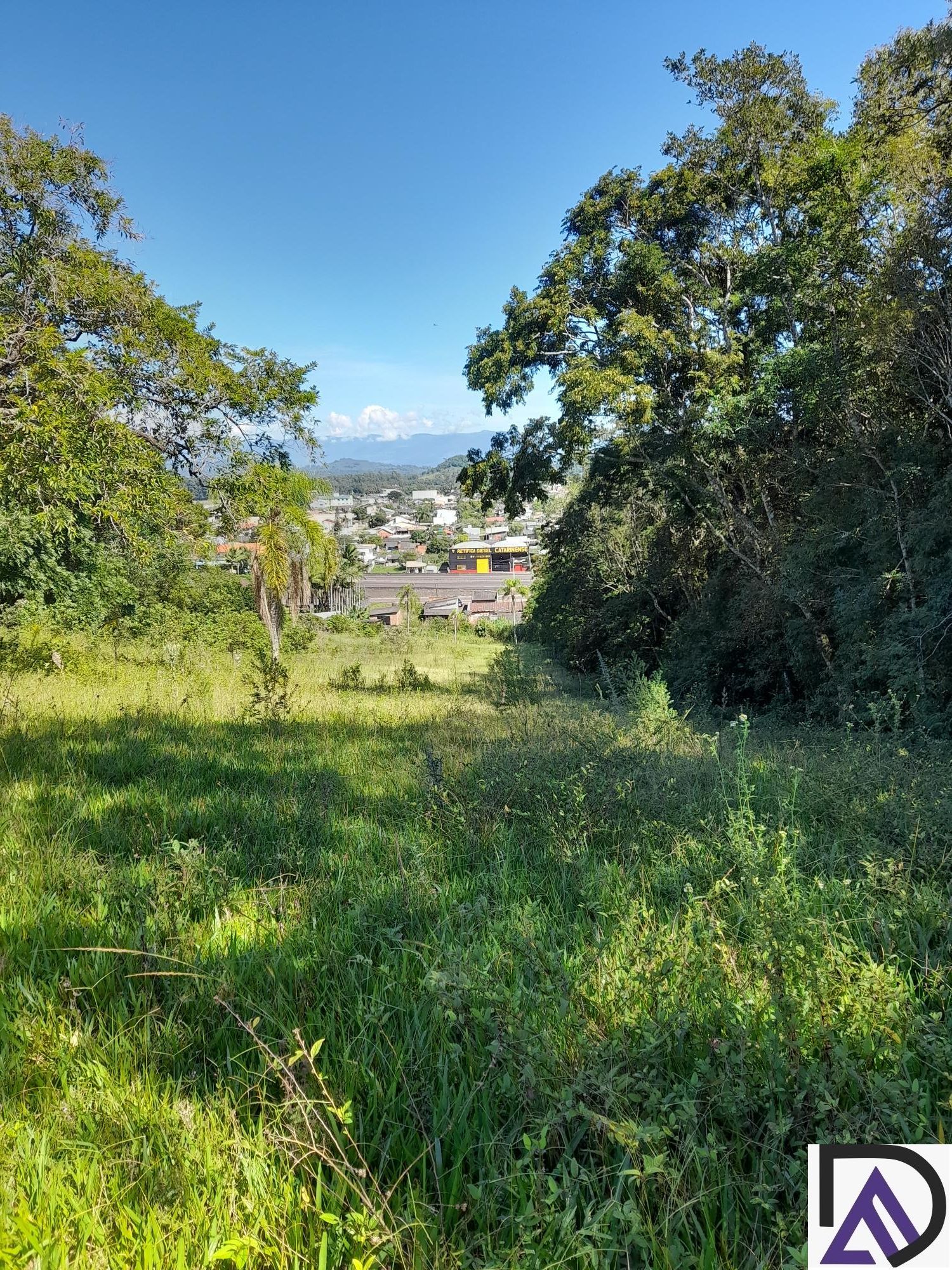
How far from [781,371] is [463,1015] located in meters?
11.5

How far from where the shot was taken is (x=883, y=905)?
2318 millimetres

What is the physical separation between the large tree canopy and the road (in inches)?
1967

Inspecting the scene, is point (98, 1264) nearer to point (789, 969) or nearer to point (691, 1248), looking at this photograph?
Result: point (691, 1248)

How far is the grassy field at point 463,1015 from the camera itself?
1.29 metres

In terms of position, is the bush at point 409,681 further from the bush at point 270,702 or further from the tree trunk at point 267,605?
the tree trunk at point 267,605

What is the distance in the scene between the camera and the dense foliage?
324 inches

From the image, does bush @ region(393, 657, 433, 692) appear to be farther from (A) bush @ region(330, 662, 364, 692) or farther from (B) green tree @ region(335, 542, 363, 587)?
(B) green tree @ region(335, 542, 363, 587)

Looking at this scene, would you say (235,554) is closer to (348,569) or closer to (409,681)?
(409,681)

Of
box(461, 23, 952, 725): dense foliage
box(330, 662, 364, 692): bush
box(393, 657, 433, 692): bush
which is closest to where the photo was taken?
box(461, 23, 952, 725): dense foliage

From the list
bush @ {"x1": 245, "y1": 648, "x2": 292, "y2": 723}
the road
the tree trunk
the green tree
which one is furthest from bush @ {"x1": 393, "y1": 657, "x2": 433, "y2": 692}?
the road

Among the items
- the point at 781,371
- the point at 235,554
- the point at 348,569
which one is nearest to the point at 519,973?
the point at 235,554

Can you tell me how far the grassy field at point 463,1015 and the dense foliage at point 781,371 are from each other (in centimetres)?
582

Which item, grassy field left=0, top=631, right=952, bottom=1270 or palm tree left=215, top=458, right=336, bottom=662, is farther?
palm tree left=215, top=458, right=336, bottom=662

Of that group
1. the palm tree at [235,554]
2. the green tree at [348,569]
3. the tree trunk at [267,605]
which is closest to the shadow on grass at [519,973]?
the palm tree at [235,554]
